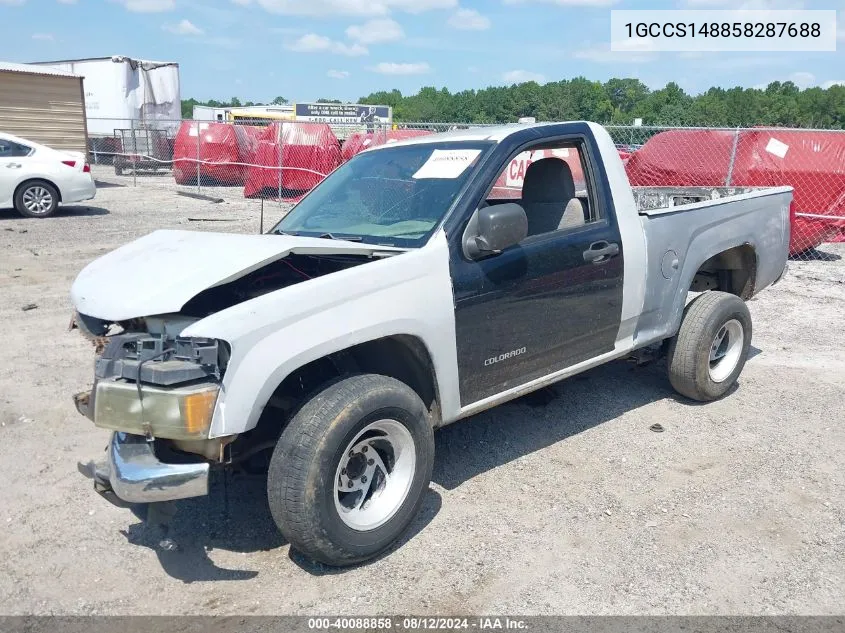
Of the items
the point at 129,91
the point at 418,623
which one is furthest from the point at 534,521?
the point at 129,91

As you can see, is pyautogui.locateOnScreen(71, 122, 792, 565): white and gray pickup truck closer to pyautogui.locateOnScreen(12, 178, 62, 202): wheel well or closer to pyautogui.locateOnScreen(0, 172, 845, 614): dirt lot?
pyautogui.locateOnScreen(0, 172, 845, 614): dirt lot

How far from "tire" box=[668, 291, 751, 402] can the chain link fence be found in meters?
1.29

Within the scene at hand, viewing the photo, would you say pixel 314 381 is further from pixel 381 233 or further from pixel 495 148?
pixel 495 148

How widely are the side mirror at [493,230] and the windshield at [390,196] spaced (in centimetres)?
20

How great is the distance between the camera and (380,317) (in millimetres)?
3311

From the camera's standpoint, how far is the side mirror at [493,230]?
357cm

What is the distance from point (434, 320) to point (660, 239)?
1.99m

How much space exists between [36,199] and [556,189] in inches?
496

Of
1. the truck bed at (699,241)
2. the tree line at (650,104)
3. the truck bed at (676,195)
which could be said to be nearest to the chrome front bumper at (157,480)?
the truck bed at (699,241)

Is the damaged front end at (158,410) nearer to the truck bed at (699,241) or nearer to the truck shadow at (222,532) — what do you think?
the truck shadow at (222,532)

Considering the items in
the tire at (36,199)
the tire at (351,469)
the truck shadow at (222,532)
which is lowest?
the truck shadow at (222,532)

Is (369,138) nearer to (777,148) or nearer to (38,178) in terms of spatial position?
(38,178)

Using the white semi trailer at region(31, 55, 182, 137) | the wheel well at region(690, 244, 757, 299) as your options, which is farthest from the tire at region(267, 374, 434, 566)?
the white semi trailer at region(31, 55, 182, 137)

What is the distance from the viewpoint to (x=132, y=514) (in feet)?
12.4
